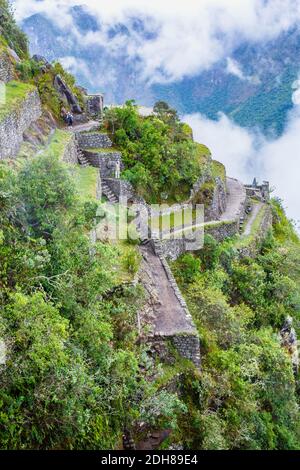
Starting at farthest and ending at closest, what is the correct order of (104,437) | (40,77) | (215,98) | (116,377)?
(215,98) → (40,77) → (116,377) → (104,437)

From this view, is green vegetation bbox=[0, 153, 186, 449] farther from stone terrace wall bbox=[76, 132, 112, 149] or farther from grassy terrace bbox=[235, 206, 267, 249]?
stone terrace wall bbox=[76, 132, 112, 149]

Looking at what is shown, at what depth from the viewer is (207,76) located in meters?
84.4

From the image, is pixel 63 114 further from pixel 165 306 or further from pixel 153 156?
pixel 165 306

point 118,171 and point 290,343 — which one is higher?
point 118,171

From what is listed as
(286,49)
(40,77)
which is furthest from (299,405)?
(286,49)

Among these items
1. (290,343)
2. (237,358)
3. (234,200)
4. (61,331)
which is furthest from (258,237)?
(61,331)

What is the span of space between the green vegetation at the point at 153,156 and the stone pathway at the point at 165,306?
→ 744 centimetres

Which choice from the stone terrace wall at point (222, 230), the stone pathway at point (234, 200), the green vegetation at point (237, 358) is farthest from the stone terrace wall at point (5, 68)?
the stone pathway at point (234, 200)

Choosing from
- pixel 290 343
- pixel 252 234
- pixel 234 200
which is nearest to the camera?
pixel 290 343

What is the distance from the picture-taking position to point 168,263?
21.7 meters

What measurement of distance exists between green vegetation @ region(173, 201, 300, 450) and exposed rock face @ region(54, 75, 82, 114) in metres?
14.4

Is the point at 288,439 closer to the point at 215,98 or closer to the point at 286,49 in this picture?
the point at 215,98

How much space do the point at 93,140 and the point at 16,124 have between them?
7.89 metres
